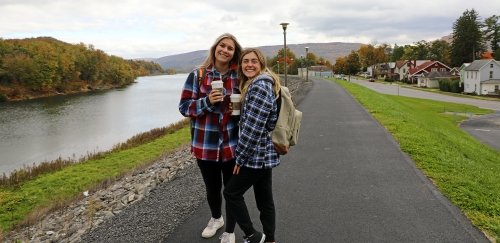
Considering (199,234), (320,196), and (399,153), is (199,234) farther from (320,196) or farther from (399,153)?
(399,153)

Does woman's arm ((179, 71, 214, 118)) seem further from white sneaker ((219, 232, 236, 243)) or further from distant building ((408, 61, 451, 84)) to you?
distant building ((408, 61, 451, 84))

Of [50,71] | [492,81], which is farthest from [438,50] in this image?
[50,71]

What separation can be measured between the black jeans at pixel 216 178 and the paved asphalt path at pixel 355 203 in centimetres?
35

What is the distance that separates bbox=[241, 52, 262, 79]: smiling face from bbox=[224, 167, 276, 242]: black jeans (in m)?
→ 0.80

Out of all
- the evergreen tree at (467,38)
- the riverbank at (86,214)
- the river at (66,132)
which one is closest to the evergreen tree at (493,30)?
the evergreen tree at (467,38)

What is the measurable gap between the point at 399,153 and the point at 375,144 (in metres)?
1.00

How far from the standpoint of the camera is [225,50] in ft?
11.6

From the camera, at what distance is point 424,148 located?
28.3 ft

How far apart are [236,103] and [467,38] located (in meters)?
87.8

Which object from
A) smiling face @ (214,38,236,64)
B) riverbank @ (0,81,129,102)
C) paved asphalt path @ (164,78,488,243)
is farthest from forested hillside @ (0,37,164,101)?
smiling face @ (214,38,236,64)

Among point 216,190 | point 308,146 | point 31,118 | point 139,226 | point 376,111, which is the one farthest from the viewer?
point 31,118

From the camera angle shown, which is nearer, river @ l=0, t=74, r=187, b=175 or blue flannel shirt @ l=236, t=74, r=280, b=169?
blue flannel shirt @ l=236, t=74, r=280, b=169

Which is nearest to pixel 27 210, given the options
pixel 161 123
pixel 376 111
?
pixel 376 111

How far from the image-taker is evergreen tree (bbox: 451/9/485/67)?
78438 millimetres
